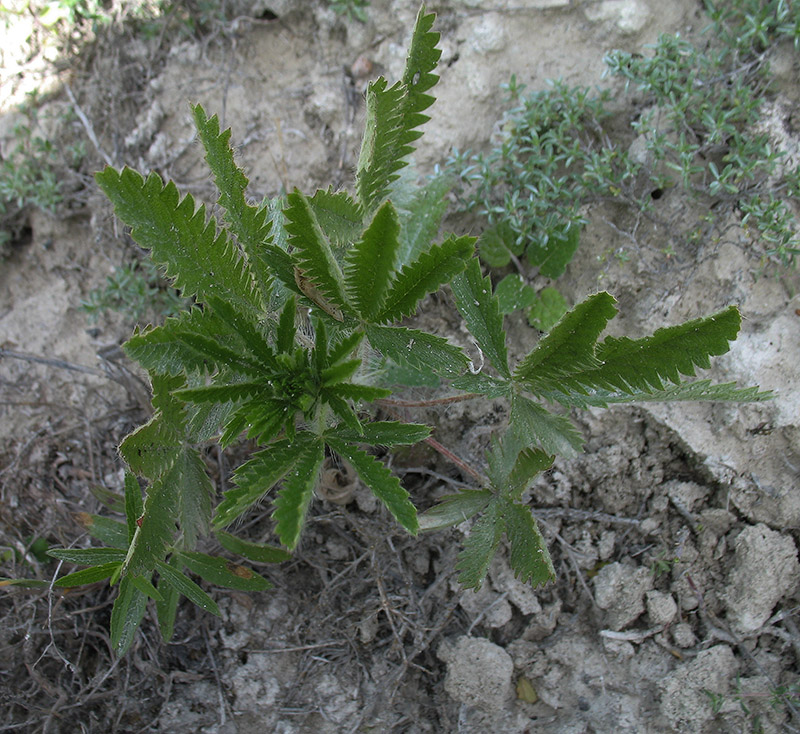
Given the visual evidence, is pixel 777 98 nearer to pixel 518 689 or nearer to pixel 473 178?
pixel 473 178

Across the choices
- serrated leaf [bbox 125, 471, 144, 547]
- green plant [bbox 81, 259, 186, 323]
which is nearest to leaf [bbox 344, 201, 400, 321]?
serrated leaf [bbox 125, 471, 144, 547]

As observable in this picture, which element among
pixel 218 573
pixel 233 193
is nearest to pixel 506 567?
pixel 218 573

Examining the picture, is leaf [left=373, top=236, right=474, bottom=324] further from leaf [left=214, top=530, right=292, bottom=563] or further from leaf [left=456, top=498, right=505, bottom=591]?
leaf [left=214, top=530, right=292, bottom=563]

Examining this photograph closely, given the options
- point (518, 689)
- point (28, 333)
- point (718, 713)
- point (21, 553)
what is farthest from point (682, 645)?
point (28, 333)

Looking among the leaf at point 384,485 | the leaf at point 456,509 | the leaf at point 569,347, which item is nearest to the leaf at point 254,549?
the leaf at point 456,509

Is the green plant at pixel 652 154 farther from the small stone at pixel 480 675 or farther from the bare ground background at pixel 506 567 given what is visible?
the small stone at pixel 480 675

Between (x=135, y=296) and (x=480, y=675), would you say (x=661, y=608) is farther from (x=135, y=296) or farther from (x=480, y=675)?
(x=135, y=296)
